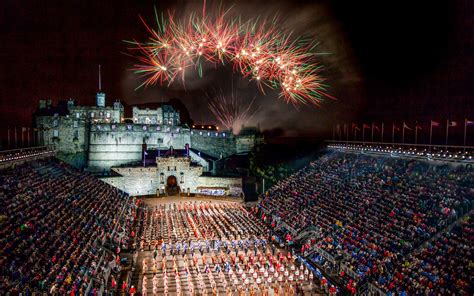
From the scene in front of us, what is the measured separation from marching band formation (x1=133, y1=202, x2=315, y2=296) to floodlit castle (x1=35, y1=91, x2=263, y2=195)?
15.6m

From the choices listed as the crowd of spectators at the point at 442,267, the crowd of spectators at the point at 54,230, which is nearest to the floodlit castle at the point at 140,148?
the crowd of spectators at the point at 54,230

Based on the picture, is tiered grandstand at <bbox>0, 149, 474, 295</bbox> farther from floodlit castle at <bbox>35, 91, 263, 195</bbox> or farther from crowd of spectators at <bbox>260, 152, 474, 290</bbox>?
floodlit castle at <bbox>35, 91, 263, 195</bbox>

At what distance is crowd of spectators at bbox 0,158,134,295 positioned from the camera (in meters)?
20.0

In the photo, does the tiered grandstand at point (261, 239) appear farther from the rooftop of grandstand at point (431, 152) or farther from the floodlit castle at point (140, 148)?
the floodlit castle at point (140, 148)

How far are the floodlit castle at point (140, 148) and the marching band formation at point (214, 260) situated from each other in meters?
15.6

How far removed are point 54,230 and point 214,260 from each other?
39.4 ft

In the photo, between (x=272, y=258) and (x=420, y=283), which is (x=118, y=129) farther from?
(x=420, y=283)

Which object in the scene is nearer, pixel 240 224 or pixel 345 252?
pixel 345 252

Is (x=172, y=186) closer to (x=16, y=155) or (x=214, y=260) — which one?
(x=16, y=155)

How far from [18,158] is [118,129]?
2741 centimetres

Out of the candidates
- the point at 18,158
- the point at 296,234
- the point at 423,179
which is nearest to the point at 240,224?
the point at 296,234

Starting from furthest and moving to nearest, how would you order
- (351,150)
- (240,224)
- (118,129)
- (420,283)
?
(118,129), (351,150), (240,224), (420,283)

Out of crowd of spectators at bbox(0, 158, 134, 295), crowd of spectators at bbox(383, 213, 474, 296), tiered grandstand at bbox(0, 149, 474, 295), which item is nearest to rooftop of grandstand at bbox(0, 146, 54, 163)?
→ tiered grandstand at bbox(0, 149, 474, 295)

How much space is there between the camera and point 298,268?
86.0 ft
